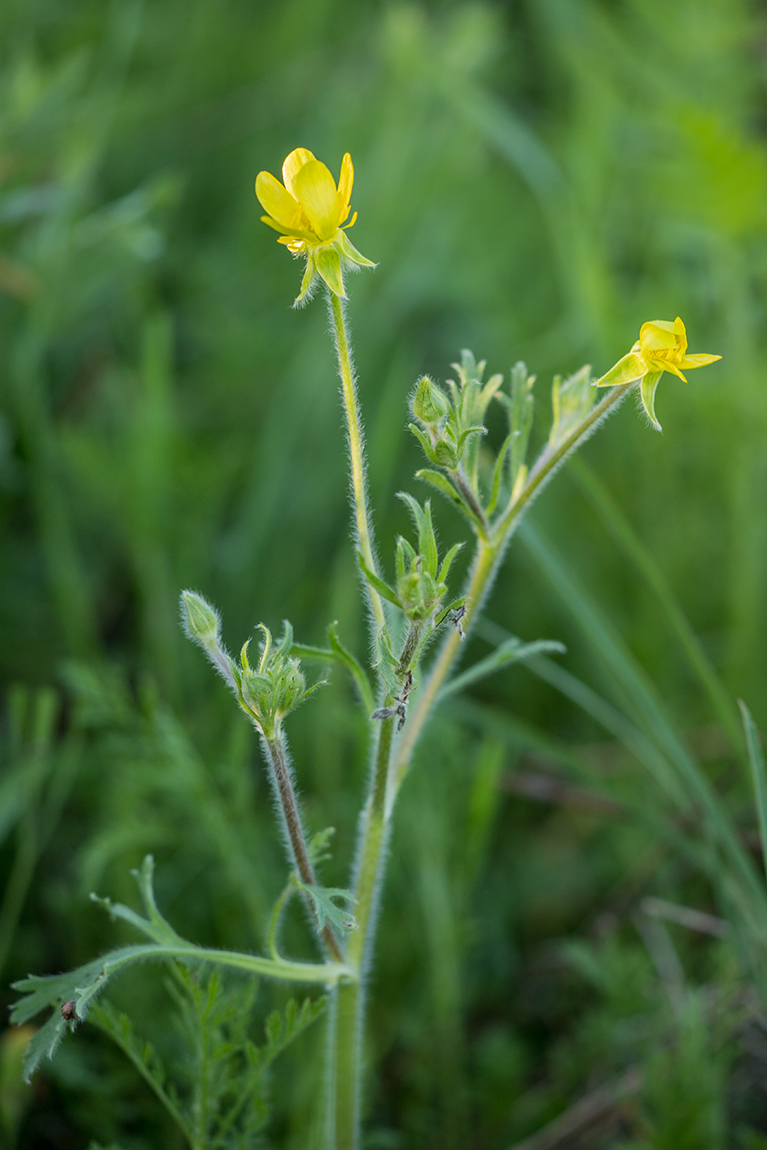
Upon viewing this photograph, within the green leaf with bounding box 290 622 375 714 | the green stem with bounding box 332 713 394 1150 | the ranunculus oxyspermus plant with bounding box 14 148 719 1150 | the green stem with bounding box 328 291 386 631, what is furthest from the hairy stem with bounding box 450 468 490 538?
the green stem with bounding box 332 713 394 1150

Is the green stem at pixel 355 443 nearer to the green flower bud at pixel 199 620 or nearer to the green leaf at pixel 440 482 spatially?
the green leaf at pixel 440 482

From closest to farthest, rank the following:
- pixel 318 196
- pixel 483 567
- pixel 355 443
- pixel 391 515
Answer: pixel 318 196 → pixel 355 443 → pixel 483 567 → pixel 391 515

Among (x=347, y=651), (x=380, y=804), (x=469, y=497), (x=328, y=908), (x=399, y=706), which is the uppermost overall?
(x=469, y=497)

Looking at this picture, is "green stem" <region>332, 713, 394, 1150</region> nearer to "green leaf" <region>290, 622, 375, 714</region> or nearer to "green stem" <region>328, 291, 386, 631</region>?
"green leaf" <region>290, 622, 375, 714</region>

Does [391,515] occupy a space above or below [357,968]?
above

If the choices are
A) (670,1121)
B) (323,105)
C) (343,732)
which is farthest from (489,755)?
(323,105)

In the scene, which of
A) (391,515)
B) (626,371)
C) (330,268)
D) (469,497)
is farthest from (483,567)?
(391,515)

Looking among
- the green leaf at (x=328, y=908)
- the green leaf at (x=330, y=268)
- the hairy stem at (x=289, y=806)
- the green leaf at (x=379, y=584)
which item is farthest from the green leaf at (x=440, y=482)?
the green leaf at (x=328, y=908)

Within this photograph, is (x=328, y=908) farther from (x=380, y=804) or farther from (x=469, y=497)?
(x=469, y=497)
